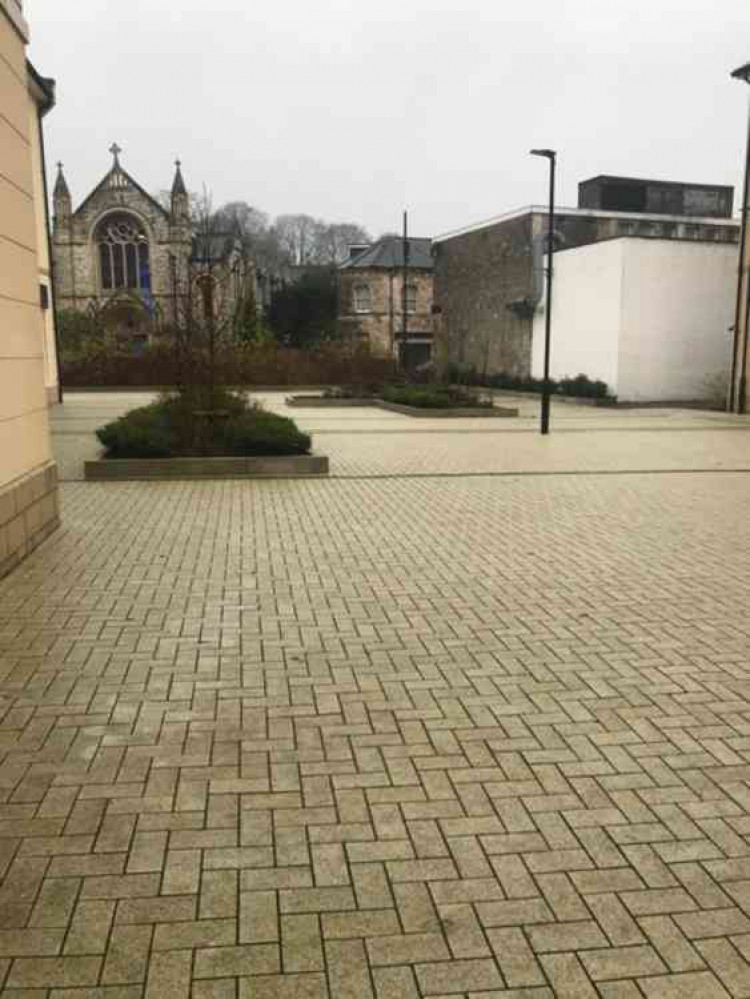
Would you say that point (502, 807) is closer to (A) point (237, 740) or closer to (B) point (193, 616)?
(A) point (237, 740)

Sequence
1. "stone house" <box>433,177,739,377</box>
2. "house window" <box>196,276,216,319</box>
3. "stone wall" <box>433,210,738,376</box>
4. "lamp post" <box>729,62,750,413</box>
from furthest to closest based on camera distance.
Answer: "stone house" <box>433,177,739,377</box> → "stone wall" <box>433,210,738,376</box> → "lamp post" <box>729,62,750,413</box> → "house window" <box>196,276,216,319</box>

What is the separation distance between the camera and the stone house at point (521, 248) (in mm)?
38406

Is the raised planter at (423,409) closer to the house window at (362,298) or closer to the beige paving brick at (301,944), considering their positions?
the beige paving brick at (301,944)

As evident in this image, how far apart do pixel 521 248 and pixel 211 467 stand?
96.4ft

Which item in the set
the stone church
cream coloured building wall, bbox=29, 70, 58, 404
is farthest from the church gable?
cream coloured building wall, bbox=29, 70, 58, 404

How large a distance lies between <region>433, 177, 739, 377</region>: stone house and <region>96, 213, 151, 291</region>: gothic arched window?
21871 millimetres

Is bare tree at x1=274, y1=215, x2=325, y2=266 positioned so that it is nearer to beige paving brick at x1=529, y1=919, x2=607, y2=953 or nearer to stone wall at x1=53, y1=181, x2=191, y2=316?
stone wall at x1=53, y1=181, x2=191, y2=316

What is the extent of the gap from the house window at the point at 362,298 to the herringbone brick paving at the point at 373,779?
177 ft

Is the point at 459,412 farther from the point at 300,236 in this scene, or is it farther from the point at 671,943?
the point at 300,236

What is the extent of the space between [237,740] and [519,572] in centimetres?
372

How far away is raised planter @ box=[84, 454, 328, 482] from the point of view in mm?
12570

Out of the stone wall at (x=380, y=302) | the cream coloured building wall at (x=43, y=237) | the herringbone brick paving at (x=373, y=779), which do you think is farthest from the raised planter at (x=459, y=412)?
the stone wall at (x=380, y=302)

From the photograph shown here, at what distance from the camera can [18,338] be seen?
A: 763 cm

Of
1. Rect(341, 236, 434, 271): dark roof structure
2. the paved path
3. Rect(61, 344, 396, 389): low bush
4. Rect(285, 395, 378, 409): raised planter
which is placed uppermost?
Rect(341, 236, 434, 271): dark roof structure
